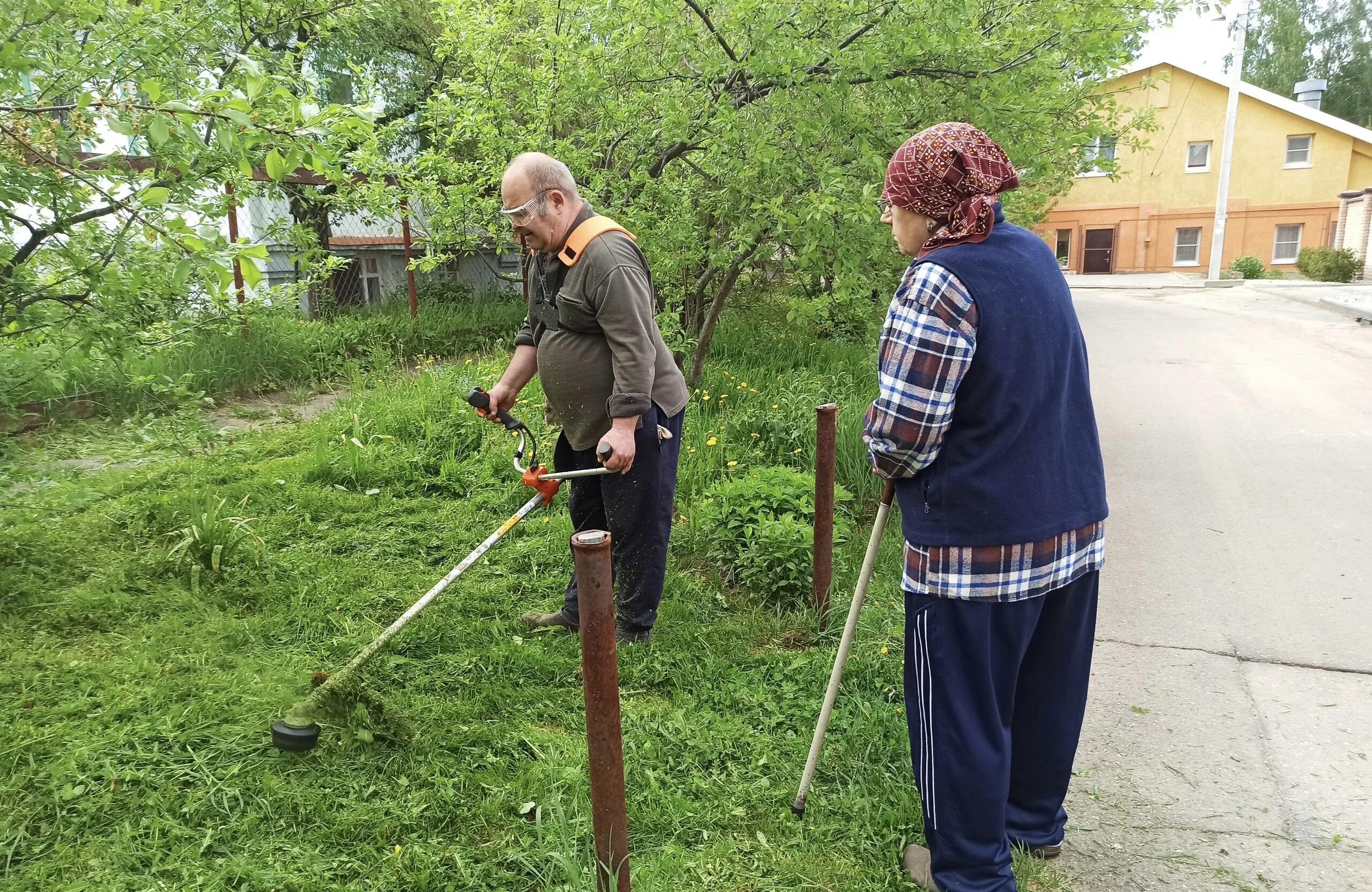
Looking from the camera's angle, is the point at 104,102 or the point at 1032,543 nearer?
the point at 1032,543

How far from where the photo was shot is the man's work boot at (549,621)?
373cm

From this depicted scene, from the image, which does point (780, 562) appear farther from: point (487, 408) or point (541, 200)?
Result: point (541, 200)

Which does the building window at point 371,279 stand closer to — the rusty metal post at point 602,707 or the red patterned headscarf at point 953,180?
the rusty metal post at point 602,707

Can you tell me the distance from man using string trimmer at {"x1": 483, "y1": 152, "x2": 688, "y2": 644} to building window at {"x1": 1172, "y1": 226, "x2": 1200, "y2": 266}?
3407 cm

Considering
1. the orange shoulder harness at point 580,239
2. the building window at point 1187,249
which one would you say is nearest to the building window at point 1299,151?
the building window at point 1187,249

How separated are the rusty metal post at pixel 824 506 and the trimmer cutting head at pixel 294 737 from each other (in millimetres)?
2023

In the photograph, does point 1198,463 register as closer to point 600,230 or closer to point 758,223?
point 758,223

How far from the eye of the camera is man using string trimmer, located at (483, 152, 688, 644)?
10.3 feet

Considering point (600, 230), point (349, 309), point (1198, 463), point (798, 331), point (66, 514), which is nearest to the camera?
point (600, 230)

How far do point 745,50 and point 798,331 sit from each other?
191 inches

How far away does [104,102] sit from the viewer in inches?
98.0

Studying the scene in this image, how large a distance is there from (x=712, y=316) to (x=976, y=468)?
16.4 ft

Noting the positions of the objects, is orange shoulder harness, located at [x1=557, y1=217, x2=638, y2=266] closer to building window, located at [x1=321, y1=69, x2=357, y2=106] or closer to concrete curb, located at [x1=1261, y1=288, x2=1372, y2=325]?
building window, located at [x1=321, y1=69, x2=357, y2=106]

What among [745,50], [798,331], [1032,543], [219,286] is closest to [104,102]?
[219,286]
